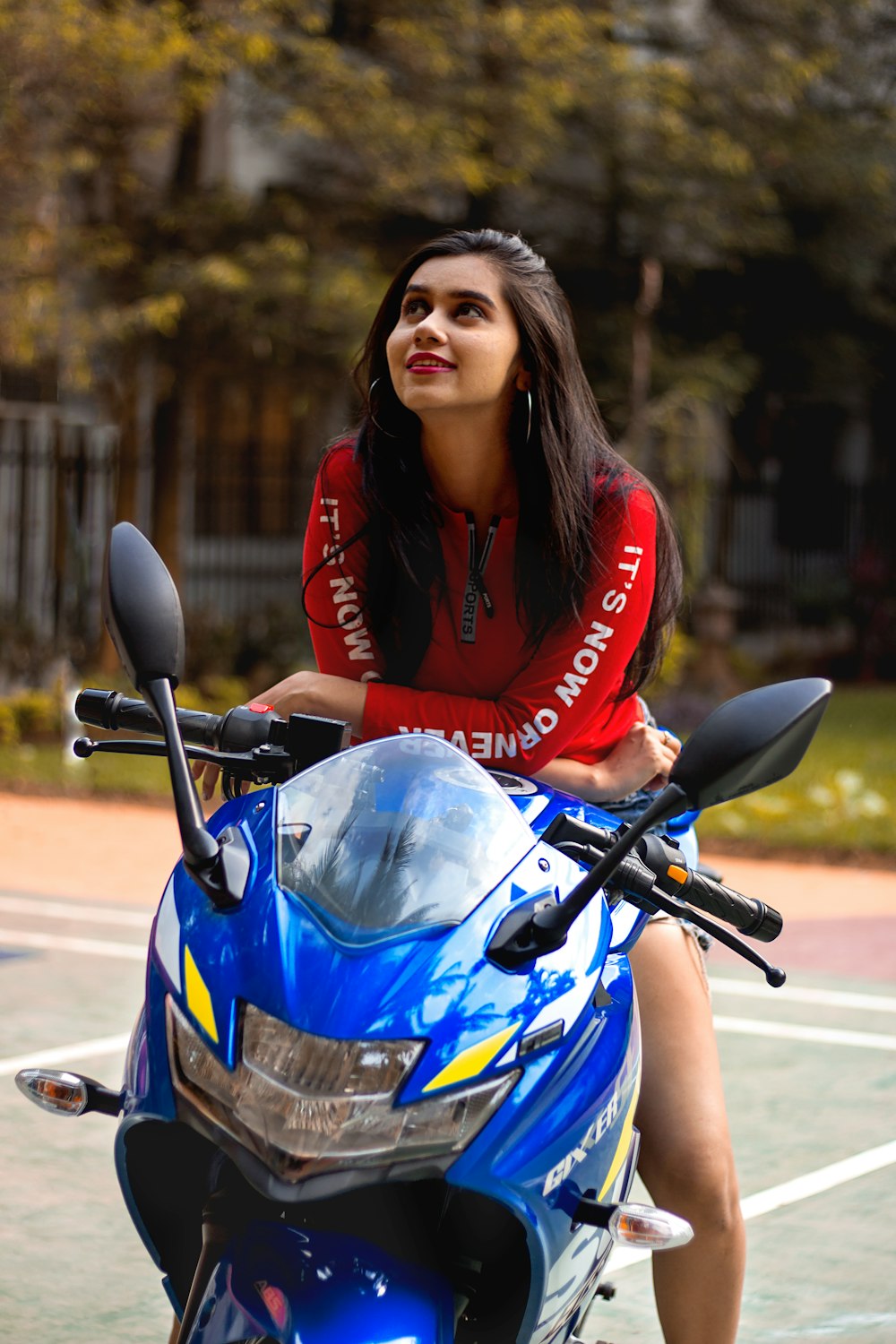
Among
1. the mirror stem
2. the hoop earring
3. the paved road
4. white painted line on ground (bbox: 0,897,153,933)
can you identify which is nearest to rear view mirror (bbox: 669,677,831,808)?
the mirror stem

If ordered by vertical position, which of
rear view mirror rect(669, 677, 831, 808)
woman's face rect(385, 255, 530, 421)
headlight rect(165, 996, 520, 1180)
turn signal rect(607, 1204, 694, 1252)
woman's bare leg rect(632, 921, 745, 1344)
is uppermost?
woman's face rect(385, 255, 530, 421)

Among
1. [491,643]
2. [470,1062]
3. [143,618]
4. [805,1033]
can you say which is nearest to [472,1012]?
[470,1062]

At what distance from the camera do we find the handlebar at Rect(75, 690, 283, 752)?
2611 mm

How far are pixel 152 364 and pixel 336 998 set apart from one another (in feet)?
53.0

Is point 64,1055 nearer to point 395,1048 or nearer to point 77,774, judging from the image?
point 395,1048

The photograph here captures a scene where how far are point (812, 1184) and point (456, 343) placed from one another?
2.96 meters

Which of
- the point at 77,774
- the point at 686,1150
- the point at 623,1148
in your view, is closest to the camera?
the point at 623,1148

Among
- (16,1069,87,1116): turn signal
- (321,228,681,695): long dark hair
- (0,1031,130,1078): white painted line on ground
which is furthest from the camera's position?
(0,1031,130,1078): white painted line on ground

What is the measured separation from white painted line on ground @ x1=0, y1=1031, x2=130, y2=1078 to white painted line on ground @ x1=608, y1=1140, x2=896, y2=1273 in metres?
2.18

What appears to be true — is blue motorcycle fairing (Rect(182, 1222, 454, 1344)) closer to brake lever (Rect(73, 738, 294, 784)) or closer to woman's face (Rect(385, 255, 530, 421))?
brake lever (Rect(73, 738, 294, 784))

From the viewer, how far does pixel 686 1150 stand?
275 cm

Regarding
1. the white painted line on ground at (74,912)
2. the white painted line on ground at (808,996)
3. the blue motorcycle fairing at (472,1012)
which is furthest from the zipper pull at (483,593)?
the white painted line on ground at (74,912)

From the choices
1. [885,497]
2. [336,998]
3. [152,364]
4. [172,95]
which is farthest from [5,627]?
[336,998]

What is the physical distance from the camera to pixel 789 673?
72.6 feet
